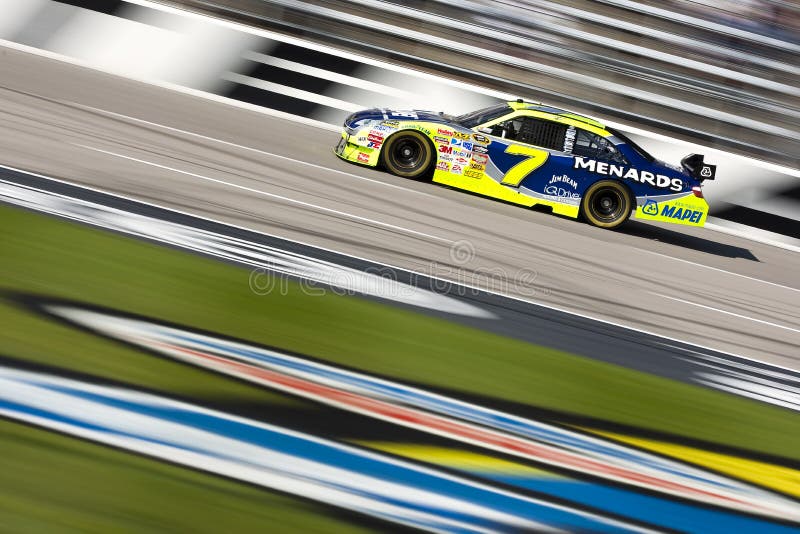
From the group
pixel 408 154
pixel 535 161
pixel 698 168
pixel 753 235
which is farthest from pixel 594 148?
pixel 753 235

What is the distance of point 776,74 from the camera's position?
14789 millimetres

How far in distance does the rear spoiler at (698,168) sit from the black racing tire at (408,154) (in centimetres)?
317

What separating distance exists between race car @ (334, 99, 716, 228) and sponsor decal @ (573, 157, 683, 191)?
0.01 m

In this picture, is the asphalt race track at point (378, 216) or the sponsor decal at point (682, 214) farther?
the sponsor decal at point (682, 214)

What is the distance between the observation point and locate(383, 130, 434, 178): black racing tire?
37.1 feet

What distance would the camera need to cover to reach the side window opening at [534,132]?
453 inches

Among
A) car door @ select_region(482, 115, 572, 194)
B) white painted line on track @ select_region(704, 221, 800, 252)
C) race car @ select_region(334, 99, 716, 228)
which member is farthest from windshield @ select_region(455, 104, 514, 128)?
white painted line on track @ select_region(704, 221, 800, 252)

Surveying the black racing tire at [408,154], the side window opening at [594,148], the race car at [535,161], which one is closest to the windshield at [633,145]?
the race car at [535,161]

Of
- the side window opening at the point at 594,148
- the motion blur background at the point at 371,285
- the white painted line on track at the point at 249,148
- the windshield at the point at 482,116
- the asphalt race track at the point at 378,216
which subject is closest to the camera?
the motion blur background at the point at 371,285

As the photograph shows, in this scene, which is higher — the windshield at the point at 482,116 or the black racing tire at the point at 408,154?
the windshield at the point at 482,116

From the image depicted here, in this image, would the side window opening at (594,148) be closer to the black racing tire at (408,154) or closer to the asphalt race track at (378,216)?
the asphalt race track at (378,216)

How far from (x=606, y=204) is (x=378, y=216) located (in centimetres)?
376

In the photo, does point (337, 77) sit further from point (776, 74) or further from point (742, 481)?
point (742, 481)

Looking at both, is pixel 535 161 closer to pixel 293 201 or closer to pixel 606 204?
pixel 606 204
